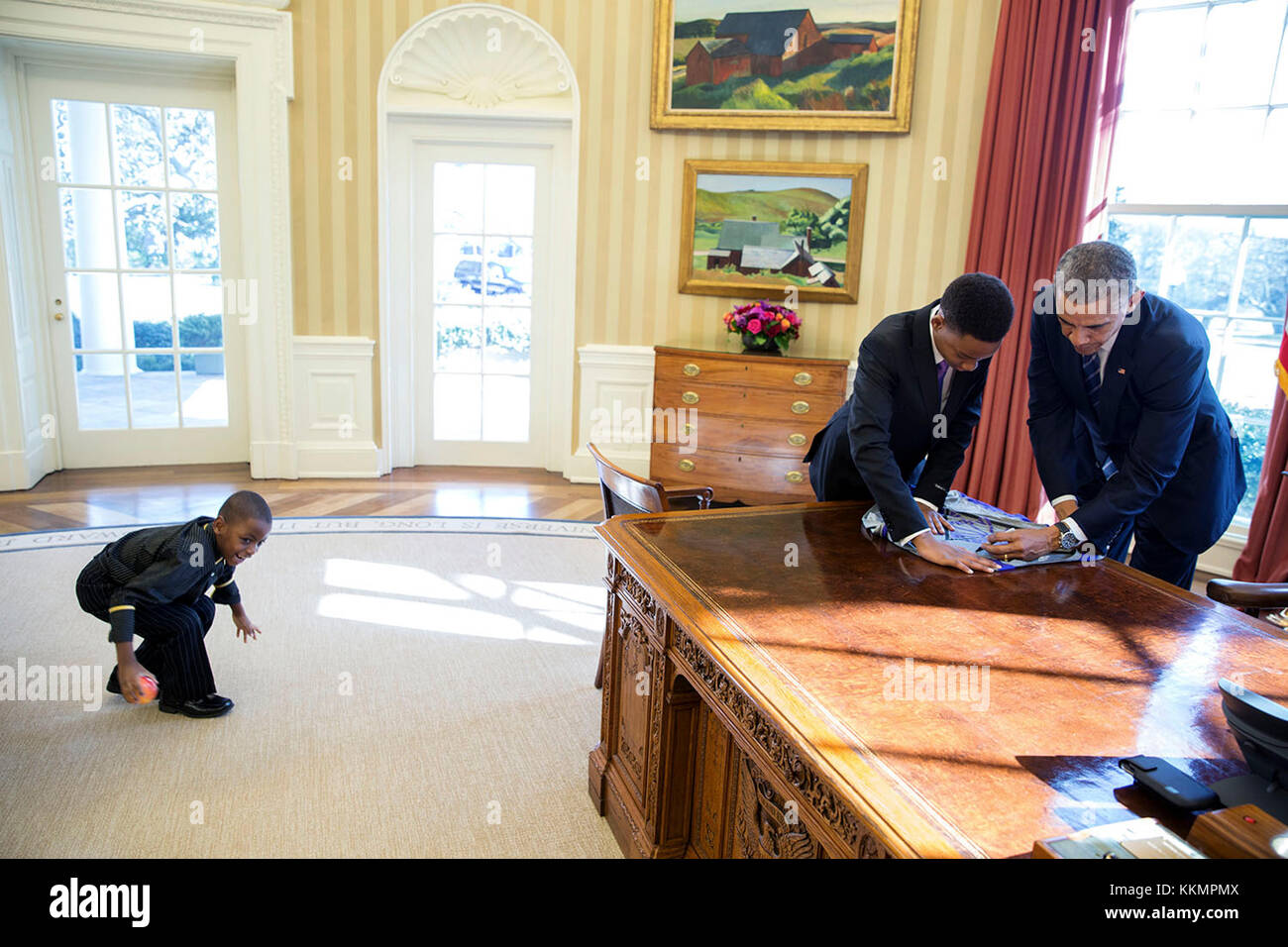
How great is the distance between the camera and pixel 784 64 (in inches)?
228

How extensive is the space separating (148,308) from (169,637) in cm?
383

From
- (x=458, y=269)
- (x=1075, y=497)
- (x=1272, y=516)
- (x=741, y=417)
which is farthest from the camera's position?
(x=458, y=269)

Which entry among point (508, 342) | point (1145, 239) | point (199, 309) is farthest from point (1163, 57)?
point (199, 309)

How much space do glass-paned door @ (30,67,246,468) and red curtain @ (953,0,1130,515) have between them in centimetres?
473

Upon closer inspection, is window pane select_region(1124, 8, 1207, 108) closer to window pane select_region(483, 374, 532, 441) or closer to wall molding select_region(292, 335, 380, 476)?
window pane select_region(483, 374, 532, 441)

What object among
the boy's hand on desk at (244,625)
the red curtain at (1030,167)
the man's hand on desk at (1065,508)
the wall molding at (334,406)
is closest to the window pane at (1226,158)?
the red curtain at (1030,167)

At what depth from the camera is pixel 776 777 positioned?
1.60 metres

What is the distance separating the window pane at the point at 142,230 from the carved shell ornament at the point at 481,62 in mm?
1753


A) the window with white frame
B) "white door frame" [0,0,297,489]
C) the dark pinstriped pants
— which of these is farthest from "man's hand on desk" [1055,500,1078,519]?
"white door frame" [0,0,297,489]

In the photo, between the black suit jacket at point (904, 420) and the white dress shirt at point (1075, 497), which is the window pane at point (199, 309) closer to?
the black suit jacket at point (904, 420)

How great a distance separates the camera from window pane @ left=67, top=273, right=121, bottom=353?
5.91 meters

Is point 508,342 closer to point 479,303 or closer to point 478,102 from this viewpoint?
point 479,303

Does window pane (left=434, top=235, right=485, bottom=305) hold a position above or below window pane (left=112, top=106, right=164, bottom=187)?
below
